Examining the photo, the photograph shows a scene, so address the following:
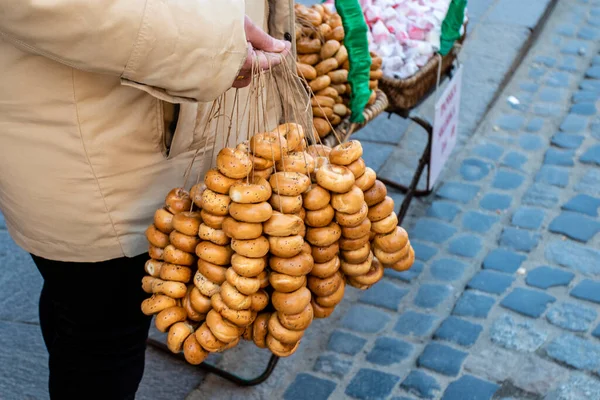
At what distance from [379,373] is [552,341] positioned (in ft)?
2.11

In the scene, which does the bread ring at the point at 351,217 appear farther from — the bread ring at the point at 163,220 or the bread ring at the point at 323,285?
the bread ring at the point at 163,220

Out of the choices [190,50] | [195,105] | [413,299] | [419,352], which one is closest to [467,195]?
[413,299]

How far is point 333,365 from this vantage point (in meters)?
2.65

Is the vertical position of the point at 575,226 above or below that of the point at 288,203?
below

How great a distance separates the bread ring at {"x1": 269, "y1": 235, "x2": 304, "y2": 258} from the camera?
150 cm

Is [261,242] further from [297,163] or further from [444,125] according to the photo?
[444,125]

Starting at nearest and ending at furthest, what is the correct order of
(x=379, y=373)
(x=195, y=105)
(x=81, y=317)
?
(x=195, y=105)
(x=81, y=317)
(x=379, y=373)

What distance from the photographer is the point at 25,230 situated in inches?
66.6

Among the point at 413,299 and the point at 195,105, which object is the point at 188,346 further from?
the point at 413,299

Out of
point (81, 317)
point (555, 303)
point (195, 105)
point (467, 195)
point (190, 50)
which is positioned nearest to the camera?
point (190, 50)

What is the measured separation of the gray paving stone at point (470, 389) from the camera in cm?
246

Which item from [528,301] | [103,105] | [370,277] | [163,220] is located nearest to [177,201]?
[163,220]

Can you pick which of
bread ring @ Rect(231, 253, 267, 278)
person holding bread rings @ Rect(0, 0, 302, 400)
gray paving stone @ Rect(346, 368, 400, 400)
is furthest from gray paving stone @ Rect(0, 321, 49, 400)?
bread ring @ Rect(231, 253, 267, 278)

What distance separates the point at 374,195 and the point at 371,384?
1114 mm
